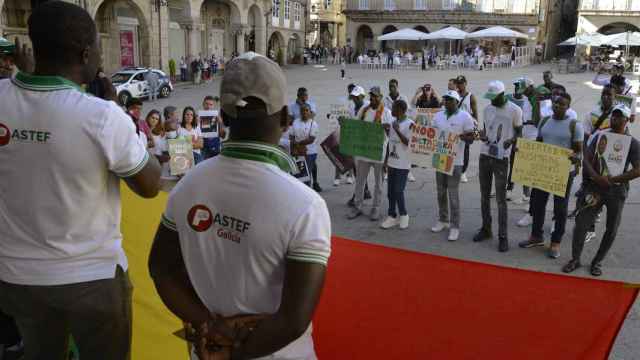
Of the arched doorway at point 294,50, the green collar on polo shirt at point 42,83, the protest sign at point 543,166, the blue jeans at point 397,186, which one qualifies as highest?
the arched doorway at point 294,50

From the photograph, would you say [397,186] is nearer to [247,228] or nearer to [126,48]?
[247,228]

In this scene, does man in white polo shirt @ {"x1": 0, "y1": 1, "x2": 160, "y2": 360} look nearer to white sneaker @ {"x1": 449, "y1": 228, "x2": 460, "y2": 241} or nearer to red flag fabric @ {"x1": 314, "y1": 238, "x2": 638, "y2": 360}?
red flag fabric @ {"x1": 314, "y1": 238, "x2": 638, "y2": 360}

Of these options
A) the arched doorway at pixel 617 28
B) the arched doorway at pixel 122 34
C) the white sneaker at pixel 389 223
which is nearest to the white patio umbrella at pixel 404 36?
the arched doorway at pixel 122 34

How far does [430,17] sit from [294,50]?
56.3ft

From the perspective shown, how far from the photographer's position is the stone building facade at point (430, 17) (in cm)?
5725

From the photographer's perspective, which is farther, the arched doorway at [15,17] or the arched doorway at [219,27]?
the arched doorway at [219,27]

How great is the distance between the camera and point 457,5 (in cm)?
5953

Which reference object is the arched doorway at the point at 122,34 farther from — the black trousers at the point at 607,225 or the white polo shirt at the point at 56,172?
the white polo shirt at the point at 56,172

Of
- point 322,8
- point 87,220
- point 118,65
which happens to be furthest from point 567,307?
point 322,8

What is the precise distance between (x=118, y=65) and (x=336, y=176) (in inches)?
946

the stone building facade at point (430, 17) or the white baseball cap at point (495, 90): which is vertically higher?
the stone building facade at point (430, 17)

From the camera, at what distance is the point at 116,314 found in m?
2.47

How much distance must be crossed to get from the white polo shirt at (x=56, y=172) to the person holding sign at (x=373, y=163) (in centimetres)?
629

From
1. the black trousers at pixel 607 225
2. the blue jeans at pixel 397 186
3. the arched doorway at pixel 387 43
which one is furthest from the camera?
the arched doorway at pixel 387 43
